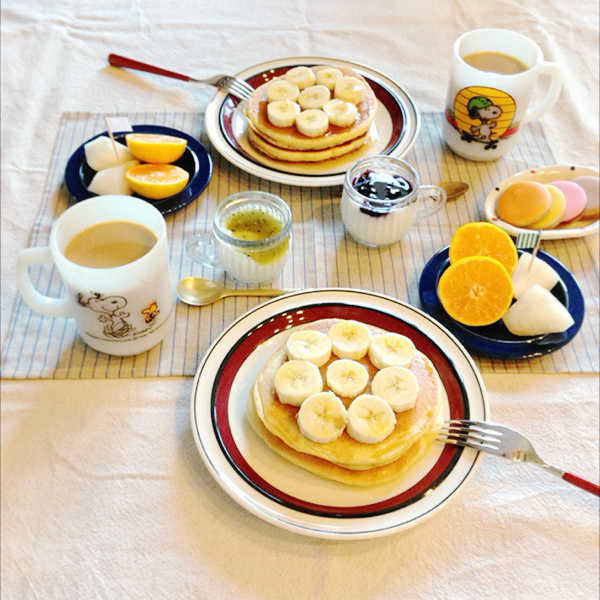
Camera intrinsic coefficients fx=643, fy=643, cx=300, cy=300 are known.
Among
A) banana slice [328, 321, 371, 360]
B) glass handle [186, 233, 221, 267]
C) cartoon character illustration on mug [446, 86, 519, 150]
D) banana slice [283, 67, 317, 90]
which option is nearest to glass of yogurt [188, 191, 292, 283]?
glass handle [186, 233, 221, 267]

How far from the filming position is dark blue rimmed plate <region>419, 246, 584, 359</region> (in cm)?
103

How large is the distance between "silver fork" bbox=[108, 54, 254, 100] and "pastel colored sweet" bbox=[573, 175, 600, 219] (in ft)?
2.43

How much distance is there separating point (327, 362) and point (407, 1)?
4.68 feet

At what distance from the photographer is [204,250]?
47.3 inches

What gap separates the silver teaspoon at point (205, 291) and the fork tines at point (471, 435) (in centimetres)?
38

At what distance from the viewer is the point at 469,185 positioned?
4.46 ft

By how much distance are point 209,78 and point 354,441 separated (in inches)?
40.8

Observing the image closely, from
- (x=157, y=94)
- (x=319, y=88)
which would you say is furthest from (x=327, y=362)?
(x=157, y=94)

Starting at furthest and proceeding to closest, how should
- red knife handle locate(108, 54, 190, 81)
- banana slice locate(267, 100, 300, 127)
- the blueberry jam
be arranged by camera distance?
1. red knife handle locate(108, 54, 190, 81)
2. banana slice locate(267, 100, 300, 127)
3. the blueberry jam

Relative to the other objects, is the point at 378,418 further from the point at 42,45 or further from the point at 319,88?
the point at 42,45

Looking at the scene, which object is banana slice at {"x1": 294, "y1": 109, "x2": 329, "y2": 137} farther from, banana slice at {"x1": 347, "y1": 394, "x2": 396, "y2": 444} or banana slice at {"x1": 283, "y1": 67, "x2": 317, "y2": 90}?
banana slice at {"x1": 347, "y1": 394, "x2": 396, "y2": 444}

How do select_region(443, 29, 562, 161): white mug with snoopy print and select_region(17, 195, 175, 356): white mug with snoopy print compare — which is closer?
select_region(17, 195, 175, 356): white mug with snoopy print

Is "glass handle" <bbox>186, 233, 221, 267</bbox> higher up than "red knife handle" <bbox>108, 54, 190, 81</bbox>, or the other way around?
"red knife handle" <bbox>108, 54, 190, 81</bbox>

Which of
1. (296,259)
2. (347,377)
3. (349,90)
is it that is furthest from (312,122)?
(347,377)
